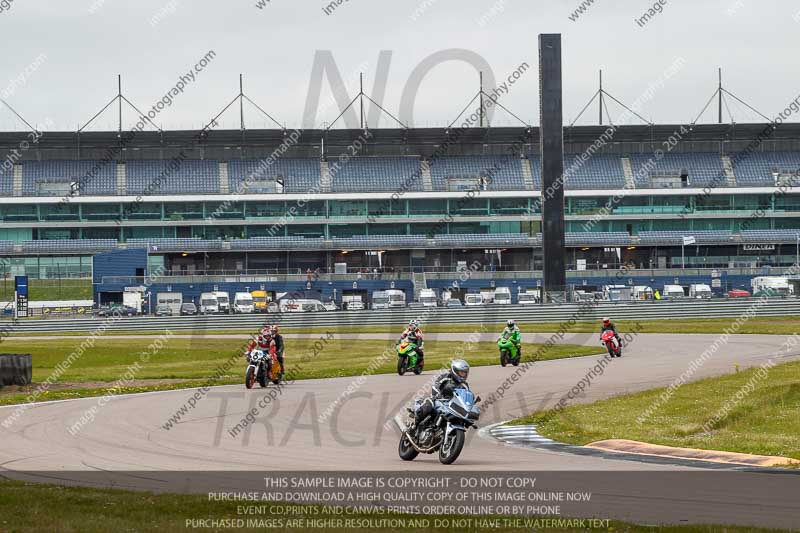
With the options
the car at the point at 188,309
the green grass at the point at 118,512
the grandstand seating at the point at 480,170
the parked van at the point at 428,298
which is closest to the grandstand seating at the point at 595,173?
the grandstand seating at the point at 480,170

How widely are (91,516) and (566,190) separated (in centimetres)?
9590

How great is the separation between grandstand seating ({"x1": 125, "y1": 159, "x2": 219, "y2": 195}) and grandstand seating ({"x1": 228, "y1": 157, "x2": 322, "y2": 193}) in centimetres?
184

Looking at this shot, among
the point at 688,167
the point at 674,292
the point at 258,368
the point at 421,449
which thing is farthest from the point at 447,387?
the point at 688,167

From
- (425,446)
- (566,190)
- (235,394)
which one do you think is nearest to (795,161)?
(566,190)

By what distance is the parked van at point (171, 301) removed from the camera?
8688 cm

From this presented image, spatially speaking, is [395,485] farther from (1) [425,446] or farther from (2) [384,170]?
(2) [384,170]

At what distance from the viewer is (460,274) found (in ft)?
315

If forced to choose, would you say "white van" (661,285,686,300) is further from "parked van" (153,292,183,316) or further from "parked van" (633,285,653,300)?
"parked van" (153,292,183,316)

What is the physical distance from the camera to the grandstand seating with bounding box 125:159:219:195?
10412 cm

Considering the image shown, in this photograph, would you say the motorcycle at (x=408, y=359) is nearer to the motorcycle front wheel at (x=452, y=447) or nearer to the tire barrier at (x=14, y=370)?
the tire barrier at (x=14, y=370)

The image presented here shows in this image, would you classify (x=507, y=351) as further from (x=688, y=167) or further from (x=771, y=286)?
(x=688, y=167)

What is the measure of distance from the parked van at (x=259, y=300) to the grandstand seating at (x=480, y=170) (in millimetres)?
22332

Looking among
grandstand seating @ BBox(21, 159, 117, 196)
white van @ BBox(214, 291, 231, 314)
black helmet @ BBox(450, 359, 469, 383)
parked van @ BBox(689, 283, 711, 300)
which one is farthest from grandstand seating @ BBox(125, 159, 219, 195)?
black helmet @ BBox(450, 359, 469, 383)

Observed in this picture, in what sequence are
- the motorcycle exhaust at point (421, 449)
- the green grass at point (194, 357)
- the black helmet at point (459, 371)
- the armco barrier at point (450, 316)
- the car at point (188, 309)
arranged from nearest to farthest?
the motorcycle exhaust at point (421, 449) < the black helmet at point (459, 371) < the green grass at point (194, 357) < the armco barrier at point (450, 316) < the car at point (188, 309)
